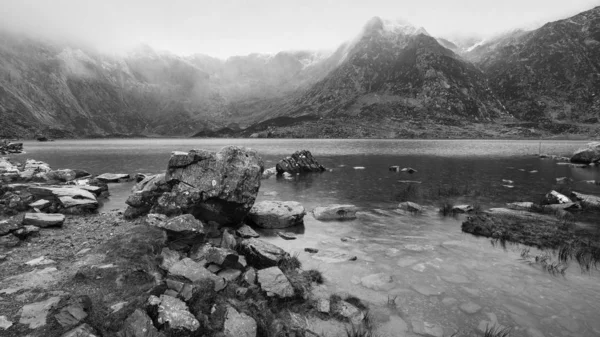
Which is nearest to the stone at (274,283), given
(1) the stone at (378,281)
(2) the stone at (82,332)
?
(1) the stone at (378,281)

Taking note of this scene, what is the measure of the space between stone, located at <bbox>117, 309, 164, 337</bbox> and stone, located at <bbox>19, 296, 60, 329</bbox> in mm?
1990

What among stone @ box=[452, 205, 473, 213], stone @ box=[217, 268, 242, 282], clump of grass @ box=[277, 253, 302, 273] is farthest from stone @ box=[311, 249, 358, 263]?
stone @ box=[452, 205, 473, 213]

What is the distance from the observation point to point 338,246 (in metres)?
18.2

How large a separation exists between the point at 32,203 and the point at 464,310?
24752 millimetres

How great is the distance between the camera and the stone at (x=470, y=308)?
11383 mm

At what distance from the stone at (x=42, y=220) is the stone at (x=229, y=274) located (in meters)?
10.6

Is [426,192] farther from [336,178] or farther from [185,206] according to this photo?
[185,206]

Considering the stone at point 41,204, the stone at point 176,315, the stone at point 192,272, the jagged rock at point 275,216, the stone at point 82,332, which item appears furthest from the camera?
the jagged rock at point 275,216

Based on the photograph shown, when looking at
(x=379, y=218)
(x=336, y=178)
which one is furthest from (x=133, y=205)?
(x=336, y=178)

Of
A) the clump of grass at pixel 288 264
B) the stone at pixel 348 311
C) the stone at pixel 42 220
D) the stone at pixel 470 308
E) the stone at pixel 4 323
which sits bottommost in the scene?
the stone at pixel 470 308

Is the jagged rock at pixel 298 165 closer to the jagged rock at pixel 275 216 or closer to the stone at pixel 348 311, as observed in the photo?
the jagged rock at pixel 275 216

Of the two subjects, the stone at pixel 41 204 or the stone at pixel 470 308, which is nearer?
the stone at pixel 470 308

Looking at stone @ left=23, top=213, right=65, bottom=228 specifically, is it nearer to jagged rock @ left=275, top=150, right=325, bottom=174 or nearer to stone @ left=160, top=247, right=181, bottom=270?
stone @ left=160, top=247, right=181, bottom=270

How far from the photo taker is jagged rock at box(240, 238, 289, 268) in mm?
13898
